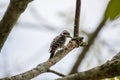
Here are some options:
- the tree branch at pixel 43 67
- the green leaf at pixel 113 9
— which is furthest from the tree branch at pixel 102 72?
the green leaf at pixel 113 9

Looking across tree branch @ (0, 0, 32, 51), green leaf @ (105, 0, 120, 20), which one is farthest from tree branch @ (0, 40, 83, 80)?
green leaf @ (105, 0, 120, 20)

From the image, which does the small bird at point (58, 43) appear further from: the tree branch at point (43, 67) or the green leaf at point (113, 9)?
the green leaf at point (113, 9)

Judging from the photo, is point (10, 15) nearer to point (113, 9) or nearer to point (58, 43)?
point (58, 43)

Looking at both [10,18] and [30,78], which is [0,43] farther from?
[30,78]

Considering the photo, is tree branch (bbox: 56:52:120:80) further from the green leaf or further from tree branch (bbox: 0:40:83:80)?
the green leaf

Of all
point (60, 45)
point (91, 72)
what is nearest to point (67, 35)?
point (60, 45)

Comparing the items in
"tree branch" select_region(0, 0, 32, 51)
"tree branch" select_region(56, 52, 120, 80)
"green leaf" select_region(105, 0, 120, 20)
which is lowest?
"green leaf" select_region(105, 0, 120, 20)

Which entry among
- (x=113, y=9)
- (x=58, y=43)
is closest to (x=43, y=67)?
(x=58, y=43)
